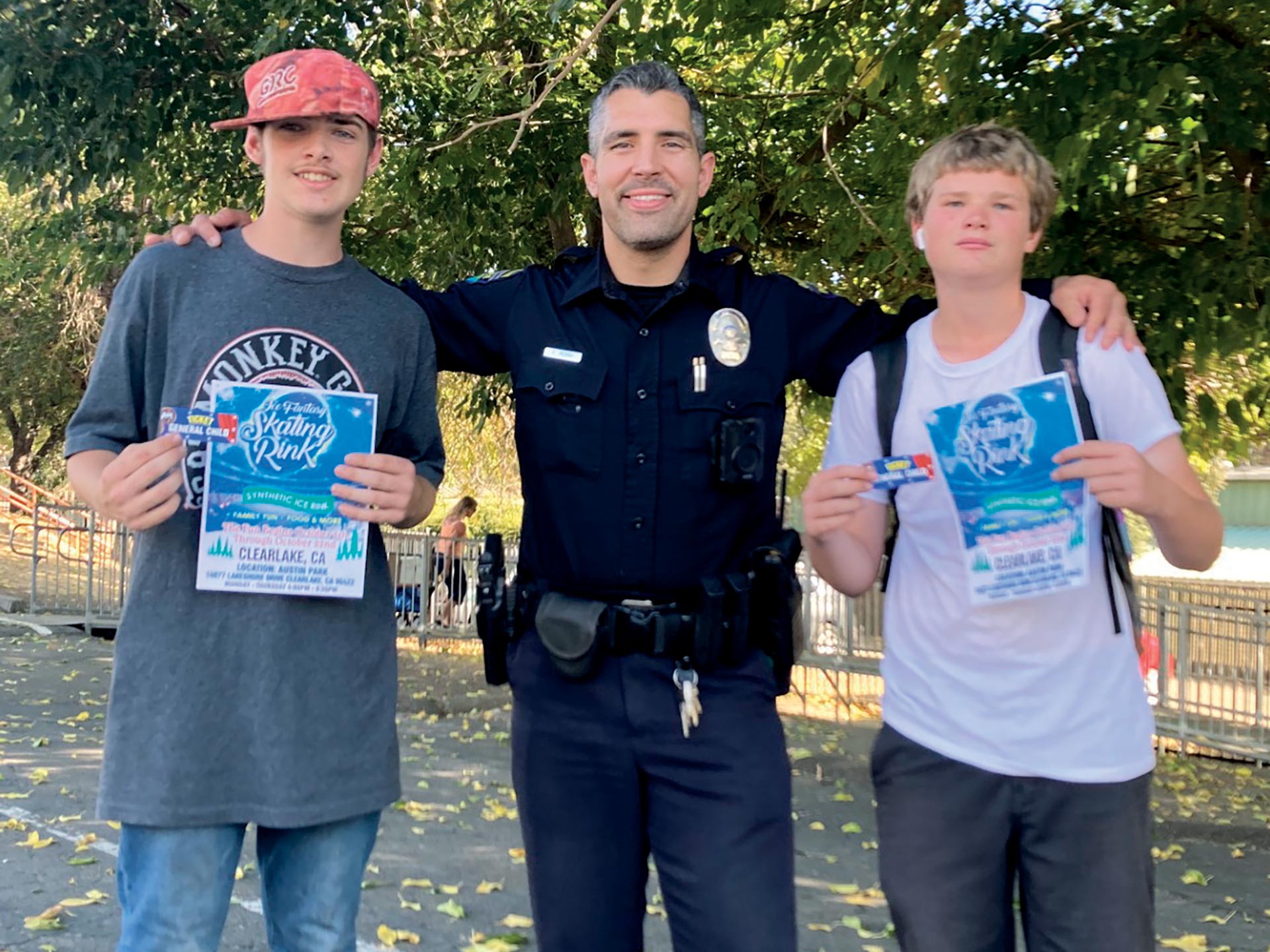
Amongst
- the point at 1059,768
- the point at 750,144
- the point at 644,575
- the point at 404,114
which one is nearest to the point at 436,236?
the point at 404,114

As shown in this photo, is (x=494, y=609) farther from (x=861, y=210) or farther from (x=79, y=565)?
→ (x=79, y=565)

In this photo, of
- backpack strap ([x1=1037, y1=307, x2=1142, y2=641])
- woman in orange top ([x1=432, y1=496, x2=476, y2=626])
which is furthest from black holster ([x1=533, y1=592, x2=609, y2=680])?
woman in orange top ([x1=432, y1=496, x2=476, y2=626])

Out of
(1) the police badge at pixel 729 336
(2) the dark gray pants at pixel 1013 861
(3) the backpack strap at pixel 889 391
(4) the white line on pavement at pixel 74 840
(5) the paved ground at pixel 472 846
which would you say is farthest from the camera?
(5) the paved ground at pixel 472 846

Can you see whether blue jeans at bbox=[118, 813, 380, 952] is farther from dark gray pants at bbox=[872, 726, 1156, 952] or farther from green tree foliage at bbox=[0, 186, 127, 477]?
green tree foliage at bbox=[0, 186, 127, 477]

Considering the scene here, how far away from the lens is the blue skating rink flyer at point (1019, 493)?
2469 mm

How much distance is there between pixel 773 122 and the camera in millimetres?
9820

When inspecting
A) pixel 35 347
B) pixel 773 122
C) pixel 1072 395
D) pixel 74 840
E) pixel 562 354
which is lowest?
pixel 74 840

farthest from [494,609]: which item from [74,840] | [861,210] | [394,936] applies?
[861,210]

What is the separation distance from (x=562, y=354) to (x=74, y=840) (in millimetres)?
4591

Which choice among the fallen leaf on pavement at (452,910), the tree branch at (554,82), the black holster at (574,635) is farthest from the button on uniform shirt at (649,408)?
the tree branch at (554,82)

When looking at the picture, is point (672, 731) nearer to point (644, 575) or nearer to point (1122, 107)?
point (644, 575)

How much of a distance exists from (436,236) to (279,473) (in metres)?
8.42

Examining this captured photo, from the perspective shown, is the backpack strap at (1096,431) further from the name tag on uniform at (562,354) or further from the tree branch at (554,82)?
the tree branch at (554,82)

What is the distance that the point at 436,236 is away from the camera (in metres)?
10.8
